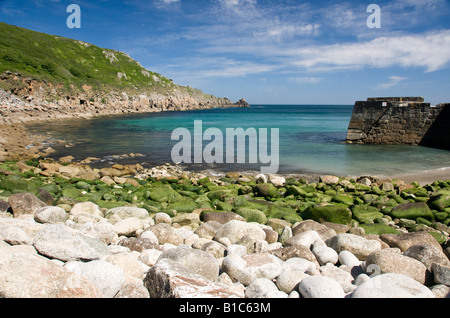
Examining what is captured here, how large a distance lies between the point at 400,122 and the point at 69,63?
56.7 m

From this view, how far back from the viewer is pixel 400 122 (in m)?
18.6

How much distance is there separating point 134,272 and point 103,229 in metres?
1.54

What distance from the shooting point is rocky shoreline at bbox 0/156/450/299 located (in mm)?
2781

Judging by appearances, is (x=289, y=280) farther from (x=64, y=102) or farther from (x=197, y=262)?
(x=64, y=102)

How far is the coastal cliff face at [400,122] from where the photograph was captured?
17.5m

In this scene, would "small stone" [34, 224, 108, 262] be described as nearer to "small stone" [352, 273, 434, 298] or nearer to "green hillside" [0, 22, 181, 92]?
"small stone" [352, 273, 434, 298]

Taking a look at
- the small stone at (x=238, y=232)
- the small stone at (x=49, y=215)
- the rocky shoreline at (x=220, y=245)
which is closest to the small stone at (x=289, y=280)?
the rocky shoreline at (x=220, y=245)

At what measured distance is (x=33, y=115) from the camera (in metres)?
34.6

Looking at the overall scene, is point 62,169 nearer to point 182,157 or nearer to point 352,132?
point 182,157

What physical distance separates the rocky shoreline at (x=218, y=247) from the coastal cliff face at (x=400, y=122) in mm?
11337

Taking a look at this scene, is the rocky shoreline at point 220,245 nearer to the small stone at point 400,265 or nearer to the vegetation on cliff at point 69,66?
the small stone at point 400,265

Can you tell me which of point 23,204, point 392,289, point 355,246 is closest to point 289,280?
point 392,289

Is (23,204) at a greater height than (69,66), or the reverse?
(69,66)

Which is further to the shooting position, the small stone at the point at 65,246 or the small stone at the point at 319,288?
the small stone at the point at 65,246
